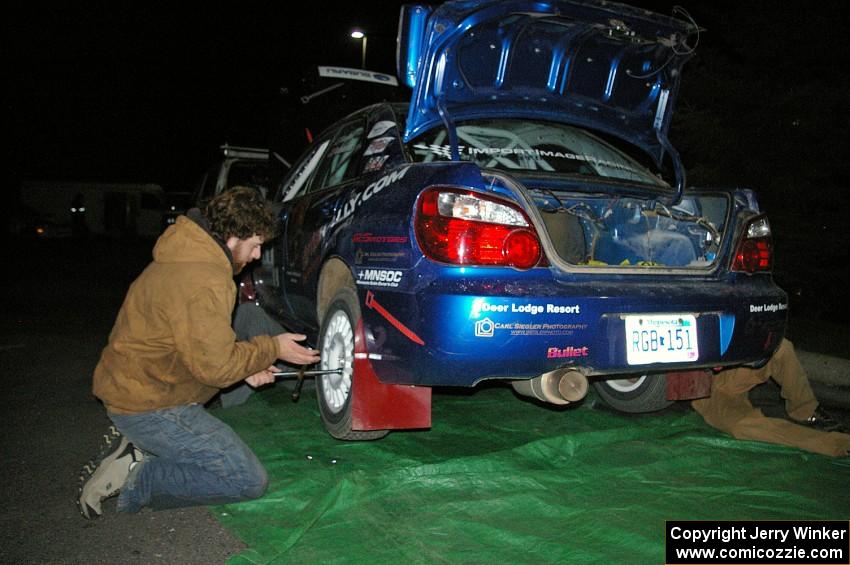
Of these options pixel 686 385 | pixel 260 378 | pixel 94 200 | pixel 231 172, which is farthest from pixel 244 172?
pixel 94 200

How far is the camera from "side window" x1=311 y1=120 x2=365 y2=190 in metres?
3.97

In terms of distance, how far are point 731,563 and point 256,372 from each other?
6.52 ft

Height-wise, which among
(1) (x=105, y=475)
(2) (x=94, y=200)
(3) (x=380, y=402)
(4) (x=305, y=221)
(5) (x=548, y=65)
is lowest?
(2) (x=94, y=200)

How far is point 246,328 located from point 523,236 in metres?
2.01

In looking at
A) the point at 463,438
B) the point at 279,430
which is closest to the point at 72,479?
the point at 279,430

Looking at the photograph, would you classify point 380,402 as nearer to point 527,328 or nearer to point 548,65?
point 527,328

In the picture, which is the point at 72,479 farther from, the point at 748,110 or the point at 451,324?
the point at 748,110

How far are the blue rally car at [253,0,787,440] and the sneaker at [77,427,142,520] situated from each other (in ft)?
3.07

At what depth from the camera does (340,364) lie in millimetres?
3451

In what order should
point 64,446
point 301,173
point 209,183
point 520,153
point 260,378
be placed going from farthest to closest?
point 209,183, point 301,173, point 520,153, point 64,446, point 260,378

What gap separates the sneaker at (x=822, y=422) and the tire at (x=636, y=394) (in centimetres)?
75

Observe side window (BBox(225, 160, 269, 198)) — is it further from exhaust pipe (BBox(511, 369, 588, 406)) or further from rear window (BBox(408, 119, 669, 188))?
exhaust pipe (BBox(511, 369, 588, 406))

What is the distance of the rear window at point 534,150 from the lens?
12.0 ft

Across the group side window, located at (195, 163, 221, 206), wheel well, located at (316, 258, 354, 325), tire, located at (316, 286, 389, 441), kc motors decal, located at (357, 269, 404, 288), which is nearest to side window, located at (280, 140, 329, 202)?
wheel well, located at (316, 258, 354, 325)
